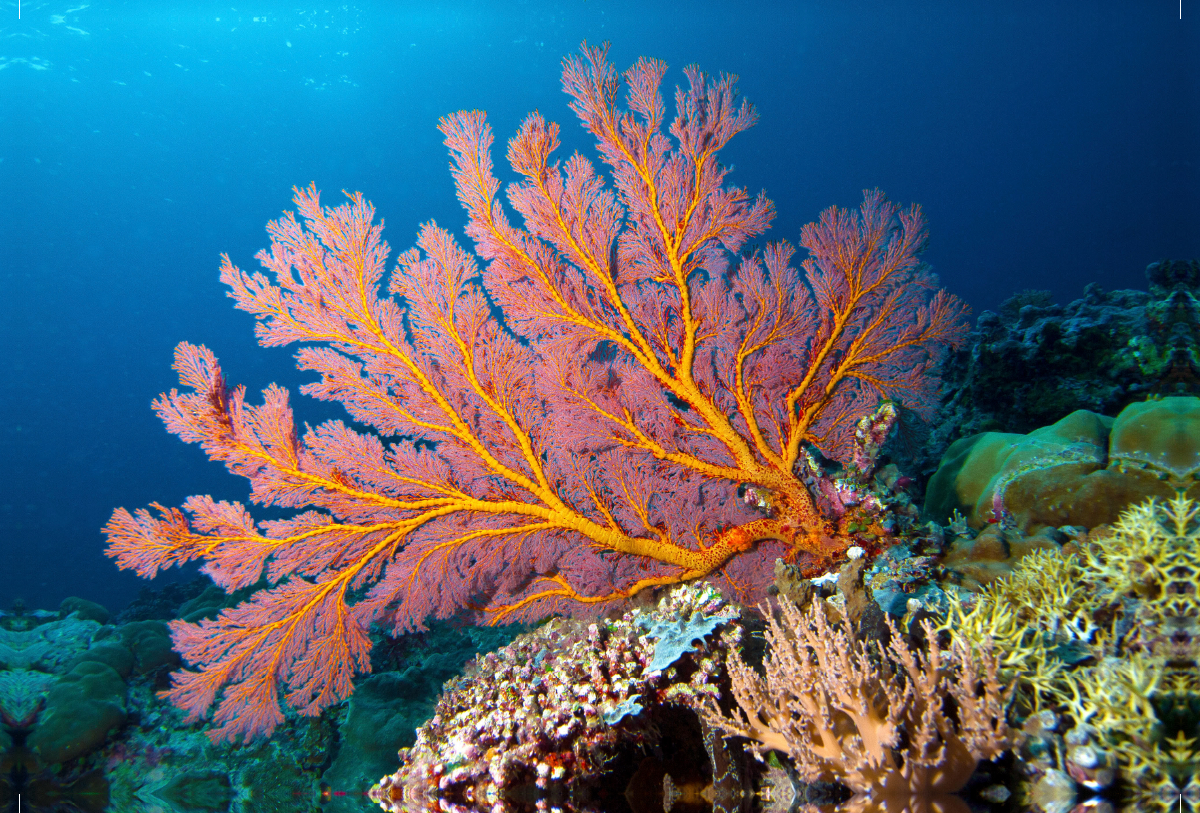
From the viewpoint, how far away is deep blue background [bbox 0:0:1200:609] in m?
53.1

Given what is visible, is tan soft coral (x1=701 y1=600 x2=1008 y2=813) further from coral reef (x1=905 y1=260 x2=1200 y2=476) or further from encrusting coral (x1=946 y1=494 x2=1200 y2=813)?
coral reef (x1=905 y1=260 x2=1200 y2=476)

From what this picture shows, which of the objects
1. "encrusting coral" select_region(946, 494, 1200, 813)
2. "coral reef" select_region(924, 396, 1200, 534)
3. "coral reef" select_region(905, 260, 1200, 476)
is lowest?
"encrusting coral" select_region(946, 494, 1200, 813)

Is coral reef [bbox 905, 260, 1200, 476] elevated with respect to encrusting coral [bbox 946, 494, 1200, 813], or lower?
elevated

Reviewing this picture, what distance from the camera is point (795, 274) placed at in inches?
141

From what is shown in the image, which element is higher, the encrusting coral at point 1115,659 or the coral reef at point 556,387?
the coral reef at point 556,387

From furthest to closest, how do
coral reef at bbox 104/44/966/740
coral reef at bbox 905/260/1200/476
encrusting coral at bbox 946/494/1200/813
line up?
1. coral reef at bbox 905/260/1200/476
2. coral reef at bbox 104/44/966/740
3. encrusting coral at bbox 946/494/1200/813

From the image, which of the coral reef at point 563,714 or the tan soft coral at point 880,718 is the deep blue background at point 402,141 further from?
the tan soft coral at point 880,718

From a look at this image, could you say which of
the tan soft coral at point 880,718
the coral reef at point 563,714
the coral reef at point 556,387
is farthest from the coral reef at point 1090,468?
the coral reef at point 563,714

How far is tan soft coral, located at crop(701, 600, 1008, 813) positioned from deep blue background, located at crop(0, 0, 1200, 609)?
178 feet

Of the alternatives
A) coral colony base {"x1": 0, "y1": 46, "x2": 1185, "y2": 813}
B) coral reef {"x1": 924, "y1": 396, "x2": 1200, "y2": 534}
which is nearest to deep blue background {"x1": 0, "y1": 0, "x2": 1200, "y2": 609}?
coral colony base {"x1": 0, "y1": 46, "x2": 1185, "y2": 813}

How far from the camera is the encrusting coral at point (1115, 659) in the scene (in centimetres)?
124

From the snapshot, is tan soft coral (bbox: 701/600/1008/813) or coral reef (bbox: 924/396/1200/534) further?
coral reef (bbox: 924/396/1200/534)

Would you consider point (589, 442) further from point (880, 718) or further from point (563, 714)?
point (880, 718)

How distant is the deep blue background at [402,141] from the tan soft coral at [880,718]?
5412cm
